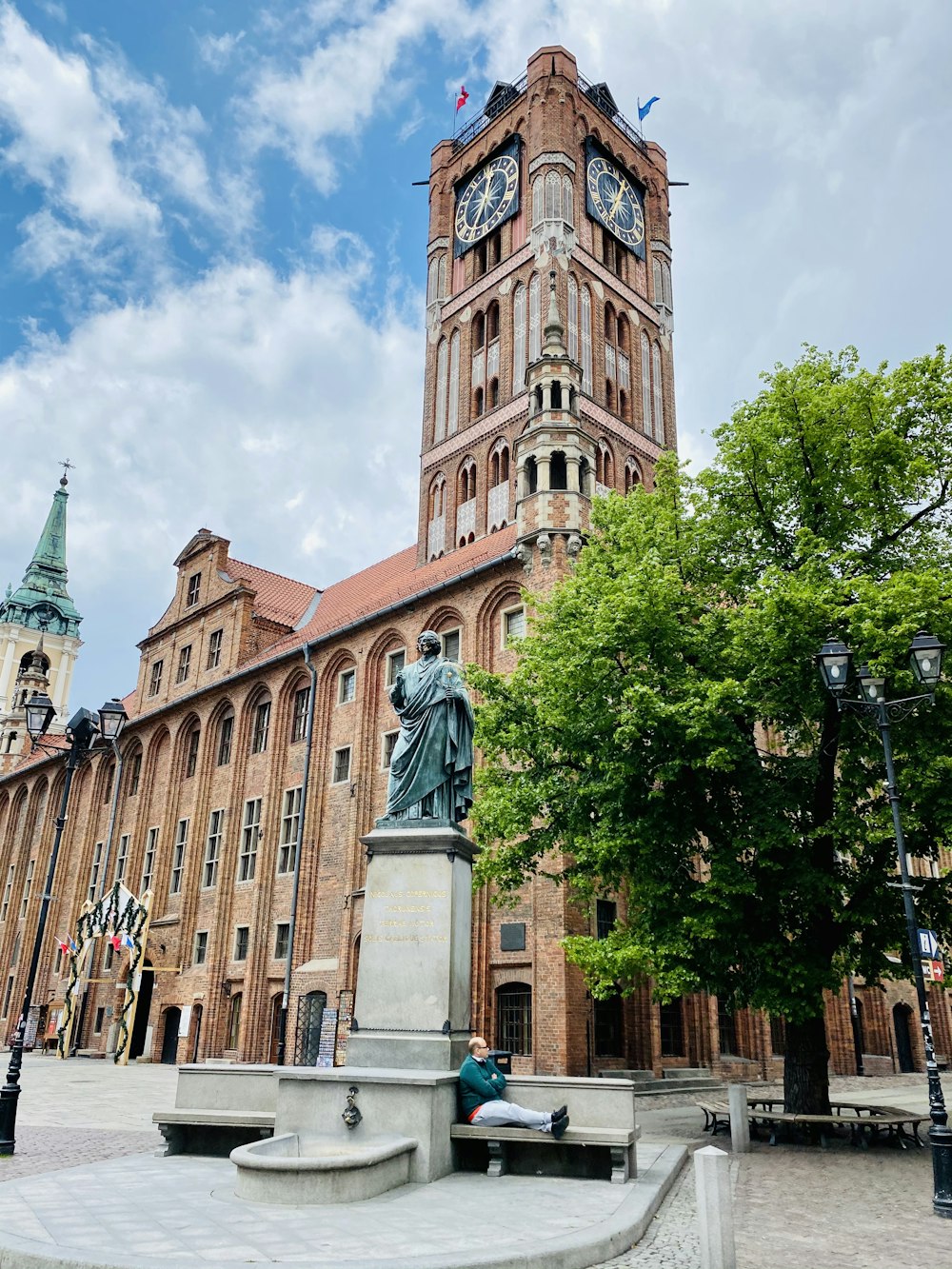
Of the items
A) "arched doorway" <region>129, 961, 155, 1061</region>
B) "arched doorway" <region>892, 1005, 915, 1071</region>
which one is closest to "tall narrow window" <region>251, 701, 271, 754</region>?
"arched doorway" <region>129, 961, 155, 1061</region>

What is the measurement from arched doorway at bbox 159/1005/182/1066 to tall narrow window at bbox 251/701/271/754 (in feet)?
30.5

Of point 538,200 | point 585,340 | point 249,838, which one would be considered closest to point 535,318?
point 585,340

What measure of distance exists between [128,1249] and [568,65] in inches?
1859

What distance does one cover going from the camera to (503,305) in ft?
131

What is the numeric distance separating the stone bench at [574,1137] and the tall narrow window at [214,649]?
31341mm

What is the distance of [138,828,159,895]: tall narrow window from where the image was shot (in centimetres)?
3828

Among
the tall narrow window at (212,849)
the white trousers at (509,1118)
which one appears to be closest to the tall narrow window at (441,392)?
the tall narrow window at (212,849)

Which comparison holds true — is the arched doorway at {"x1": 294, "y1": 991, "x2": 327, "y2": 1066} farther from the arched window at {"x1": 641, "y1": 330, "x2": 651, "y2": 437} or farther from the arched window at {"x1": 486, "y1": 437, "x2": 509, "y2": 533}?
the arched window at {"x1": 641, "y1": 330, "x2": 651, "y2": 437}

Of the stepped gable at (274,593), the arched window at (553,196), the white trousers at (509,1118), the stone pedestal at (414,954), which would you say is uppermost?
the arched window at (553,196)

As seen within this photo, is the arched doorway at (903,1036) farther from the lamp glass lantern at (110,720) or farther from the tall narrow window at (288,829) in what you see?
the lamp glass lantern at (110,720)

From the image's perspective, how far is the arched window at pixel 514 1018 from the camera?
23203 millimetres

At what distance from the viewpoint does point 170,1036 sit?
34281mm

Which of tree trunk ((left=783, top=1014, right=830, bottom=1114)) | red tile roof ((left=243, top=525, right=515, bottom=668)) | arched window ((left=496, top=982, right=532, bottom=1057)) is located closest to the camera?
tree trunk ((left=783, top=1014, right=830, bottom=1114))

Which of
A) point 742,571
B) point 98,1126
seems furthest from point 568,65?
point 98,1126
